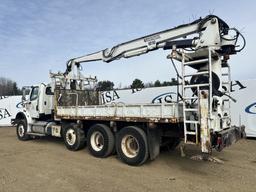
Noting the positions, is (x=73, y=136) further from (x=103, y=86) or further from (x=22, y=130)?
(x=103, y=86)

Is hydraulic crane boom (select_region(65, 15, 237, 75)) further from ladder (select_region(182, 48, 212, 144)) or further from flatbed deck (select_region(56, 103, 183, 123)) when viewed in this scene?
flatbed deck (select_region(56, 103, 183, 123))

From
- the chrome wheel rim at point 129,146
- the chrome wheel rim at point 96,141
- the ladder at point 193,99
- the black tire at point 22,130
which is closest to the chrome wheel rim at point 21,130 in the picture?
the black tire at point 22,130

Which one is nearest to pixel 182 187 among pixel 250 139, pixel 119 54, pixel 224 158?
pixel 224 158

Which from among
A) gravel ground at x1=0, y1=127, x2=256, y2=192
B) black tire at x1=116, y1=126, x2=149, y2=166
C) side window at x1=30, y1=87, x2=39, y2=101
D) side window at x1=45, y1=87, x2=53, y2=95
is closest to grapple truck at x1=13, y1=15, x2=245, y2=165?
black tire at x1=116, y1=126, x2=149, y2=166

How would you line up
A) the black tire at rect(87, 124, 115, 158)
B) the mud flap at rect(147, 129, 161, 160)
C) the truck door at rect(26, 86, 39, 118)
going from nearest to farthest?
the mud flap at rect(147, 129, 161, 160), the black tire at rect(87, 124, 115, 158), the truck door at rect(26, 86, 39, 118)

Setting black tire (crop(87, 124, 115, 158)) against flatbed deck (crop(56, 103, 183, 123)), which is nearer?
flatbed deck (crop(56, 103, 183, 123))

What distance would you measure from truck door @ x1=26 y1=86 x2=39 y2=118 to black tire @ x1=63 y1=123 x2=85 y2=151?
107 inches

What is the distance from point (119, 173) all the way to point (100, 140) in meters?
2.31

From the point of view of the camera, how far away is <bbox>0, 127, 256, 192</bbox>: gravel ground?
650 centimetres

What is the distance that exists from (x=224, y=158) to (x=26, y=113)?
8899 millimetres

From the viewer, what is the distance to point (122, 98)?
19078mm

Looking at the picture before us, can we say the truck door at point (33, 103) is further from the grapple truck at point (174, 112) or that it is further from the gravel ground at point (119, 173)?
the gravel ground at point (119, 173)

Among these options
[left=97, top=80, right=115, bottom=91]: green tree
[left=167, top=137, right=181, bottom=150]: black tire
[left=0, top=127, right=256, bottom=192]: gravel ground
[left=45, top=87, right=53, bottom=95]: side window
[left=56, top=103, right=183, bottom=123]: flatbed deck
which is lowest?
[left=0, top=127, right=256, bottom=192]: gravel ground

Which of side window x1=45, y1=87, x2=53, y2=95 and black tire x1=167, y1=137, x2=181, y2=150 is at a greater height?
side window x1=45, y1=87, x2=53, y2=95
